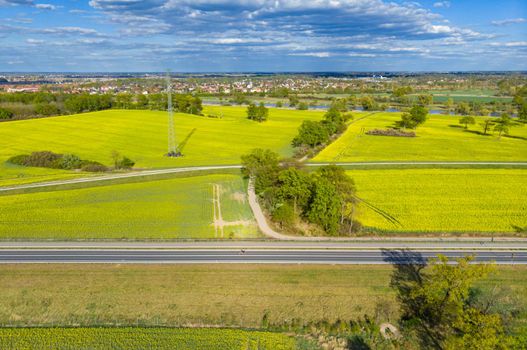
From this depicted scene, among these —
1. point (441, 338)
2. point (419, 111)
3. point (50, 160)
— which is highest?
point (419, 111)

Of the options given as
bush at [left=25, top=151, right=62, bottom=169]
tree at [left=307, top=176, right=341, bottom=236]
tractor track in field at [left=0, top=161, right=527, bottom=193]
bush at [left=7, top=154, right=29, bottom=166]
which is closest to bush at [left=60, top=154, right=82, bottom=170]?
bush at [left=25, top=151, right=62, bottom=169]

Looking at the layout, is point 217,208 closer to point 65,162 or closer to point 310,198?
point 310,198

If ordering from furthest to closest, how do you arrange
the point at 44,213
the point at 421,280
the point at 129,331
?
1. the point at 44,213
2. the point at 421,280
3. the point at 129,331

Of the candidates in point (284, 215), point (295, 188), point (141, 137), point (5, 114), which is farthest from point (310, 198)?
point (5, 114)

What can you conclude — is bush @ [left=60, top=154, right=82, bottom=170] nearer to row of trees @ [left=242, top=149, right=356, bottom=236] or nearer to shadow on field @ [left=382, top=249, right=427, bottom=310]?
row of trees @ [left=242, top=149, right=356, bottom=236]

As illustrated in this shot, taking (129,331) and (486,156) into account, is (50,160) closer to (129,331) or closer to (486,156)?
(129,331)

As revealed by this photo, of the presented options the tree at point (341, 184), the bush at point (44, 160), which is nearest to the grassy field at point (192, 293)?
the tree at point (341, 184)

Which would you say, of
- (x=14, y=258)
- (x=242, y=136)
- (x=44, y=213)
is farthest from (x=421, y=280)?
(x=242, y=136)
